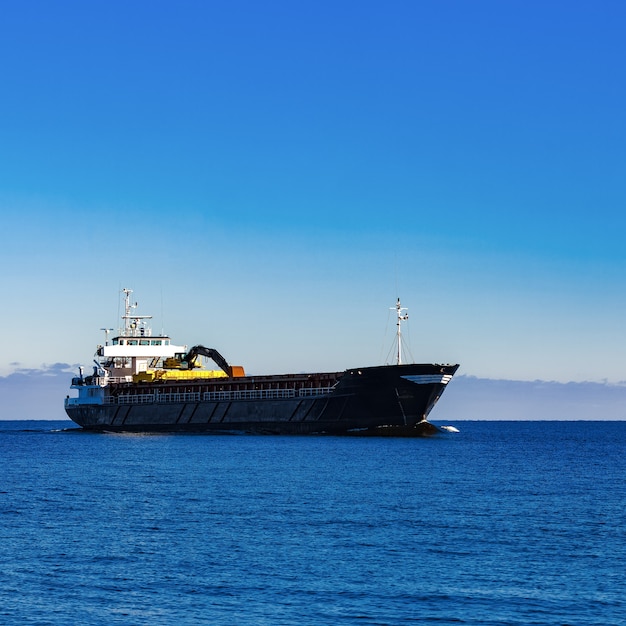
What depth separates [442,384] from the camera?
3836 inches

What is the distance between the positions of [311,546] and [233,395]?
271 feet

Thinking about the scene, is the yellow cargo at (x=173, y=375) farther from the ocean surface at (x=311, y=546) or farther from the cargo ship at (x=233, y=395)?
the ocean surface at (x=311, y=546)

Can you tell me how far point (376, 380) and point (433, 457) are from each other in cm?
1492

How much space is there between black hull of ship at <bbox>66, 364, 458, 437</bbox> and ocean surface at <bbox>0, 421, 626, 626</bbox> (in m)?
26.4

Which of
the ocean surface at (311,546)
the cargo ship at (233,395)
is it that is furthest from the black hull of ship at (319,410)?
the ocean surface at (311,546)

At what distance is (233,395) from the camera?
119 m

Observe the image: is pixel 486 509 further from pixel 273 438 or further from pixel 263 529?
pixel 273 438

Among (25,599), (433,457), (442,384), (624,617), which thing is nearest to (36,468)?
(433,457)

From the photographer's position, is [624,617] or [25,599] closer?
[624,617]

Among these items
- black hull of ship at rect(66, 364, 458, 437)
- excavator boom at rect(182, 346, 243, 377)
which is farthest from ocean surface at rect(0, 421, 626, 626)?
excavator boom at rect(182, 346, 243, 377)

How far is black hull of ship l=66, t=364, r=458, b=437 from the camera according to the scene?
9744 cm

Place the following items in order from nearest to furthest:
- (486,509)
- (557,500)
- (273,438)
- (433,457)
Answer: (486,509), (557,500), (433,457), (273,438)

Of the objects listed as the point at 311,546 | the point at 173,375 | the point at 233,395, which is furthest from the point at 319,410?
the point at 311,546

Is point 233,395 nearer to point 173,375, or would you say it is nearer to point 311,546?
A: point 173,375
